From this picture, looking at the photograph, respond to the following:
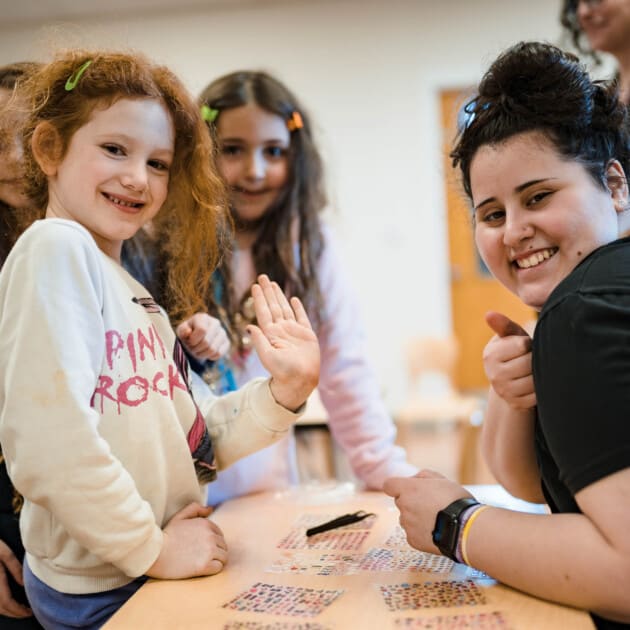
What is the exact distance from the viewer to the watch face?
1.01m

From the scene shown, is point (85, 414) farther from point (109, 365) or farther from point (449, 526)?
point (449, 526)

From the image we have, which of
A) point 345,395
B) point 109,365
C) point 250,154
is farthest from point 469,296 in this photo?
point 109,365

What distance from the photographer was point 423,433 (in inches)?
229

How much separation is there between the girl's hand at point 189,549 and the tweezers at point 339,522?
19 centimetres

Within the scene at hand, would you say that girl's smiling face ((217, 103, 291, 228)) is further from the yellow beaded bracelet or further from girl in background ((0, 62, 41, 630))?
the yellow beaded bracelet

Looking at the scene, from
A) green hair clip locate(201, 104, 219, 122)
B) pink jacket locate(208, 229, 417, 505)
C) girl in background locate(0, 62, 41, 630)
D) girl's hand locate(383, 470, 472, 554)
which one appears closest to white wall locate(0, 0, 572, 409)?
pink jacket locate(208, 229, 417, 505)

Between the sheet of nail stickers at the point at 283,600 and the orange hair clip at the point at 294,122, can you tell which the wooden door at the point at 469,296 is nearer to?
the orange hair clip at the point at 294,122

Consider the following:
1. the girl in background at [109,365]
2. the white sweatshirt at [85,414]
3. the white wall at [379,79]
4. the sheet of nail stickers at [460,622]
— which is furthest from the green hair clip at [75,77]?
the white wall at [379,79]

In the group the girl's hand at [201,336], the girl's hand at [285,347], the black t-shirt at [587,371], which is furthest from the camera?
the girl's hand at [201,336]

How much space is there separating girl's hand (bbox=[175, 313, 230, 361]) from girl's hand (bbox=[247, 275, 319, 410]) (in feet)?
0.59

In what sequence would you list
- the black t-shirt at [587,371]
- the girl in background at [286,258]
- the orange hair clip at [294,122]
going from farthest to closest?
the orange hair clip at [294,122]
the girl in background at [286,258]
the black t-shirt at [587,371]

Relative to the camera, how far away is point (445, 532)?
1.02m

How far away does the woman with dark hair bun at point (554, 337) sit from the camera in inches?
33.1

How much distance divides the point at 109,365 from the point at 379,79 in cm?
533
